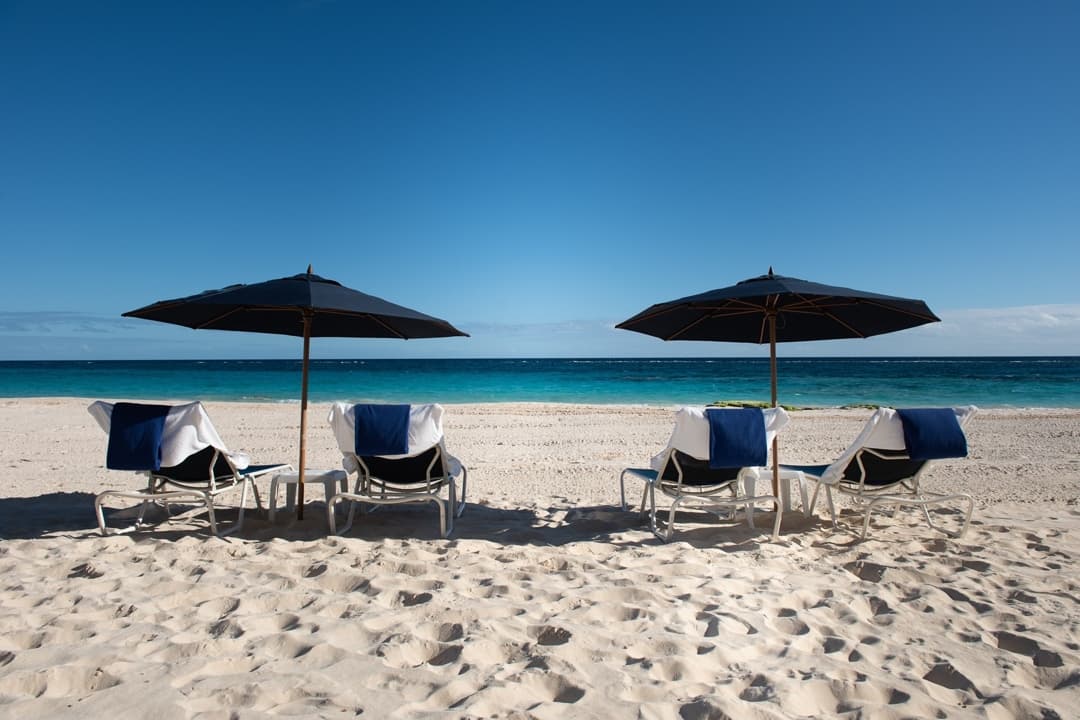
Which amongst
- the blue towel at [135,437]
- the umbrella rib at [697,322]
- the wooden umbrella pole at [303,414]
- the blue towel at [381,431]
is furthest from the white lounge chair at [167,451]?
the umbrella rib at [697,322]

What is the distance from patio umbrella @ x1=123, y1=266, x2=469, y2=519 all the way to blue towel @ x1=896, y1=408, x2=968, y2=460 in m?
3.40

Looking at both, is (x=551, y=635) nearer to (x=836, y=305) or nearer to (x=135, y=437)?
(x=135, y=437)

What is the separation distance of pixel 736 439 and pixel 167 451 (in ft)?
12.3

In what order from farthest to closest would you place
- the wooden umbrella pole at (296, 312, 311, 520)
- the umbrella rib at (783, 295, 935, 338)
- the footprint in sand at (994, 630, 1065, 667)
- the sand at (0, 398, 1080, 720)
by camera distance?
the umbrella rib at (783, 295, 935, 338), the wooden umbrella pole at (296, 312, 311, 520), the footprint in sand at (994, 630, 1065, 667), the sand at (0, 398, 1080, 720)

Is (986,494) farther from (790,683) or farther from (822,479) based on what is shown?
(790,683)

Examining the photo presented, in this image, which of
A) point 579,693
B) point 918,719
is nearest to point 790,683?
point 918,719

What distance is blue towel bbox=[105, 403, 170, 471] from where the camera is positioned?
4215 mm

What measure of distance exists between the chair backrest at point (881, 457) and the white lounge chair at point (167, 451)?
4.24m

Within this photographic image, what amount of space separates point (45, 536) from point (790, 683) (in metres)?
4.53

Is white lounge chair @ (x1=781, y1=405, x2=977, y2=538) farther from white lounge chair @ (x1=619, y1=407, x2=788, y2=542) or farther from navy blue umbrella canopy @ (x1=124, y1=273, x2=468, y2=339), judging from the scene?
navy blue umbrella canopy @ (x1=124, y1=273, x2=468, y2=339)

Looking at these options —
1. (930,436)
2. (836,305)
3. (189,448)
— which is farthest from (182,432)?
(930,436)

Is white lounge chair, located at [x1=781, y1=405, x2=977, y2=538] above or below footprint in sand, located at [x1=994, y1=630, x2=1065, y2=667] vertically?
above

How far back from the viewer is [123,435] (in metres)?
4.25

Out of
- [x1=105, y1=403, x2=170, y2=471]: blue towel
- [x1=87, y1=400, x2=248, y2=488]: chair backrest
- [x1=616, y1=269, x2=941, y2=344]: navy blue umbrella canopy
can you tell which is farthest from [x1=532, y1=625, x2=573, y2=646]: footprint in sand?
[x1=105, y1=403, x2=170, y2=471]: blue towel
